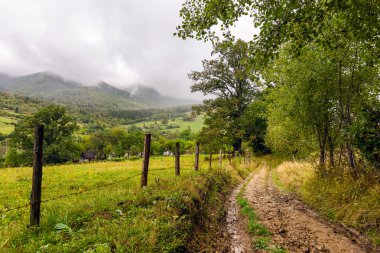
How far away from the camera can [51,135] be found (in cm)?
5712

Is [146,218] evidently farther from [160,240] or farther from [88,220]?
[88,220]

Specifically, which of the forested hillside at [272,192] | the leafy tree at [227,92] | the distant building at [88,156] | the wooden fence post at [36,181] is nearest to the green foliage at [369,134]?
the forested hillside at [272,192]

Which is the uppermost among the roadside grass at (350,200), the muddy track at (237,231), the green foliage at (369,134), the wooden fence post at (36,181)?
the green foliage at (369,134)

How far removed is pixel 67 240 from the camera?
428 cm

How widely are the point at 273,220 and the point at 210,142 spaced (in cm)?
1919

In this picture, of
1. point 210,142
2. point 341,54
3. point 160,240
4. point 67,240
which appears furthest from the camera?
point 210,142

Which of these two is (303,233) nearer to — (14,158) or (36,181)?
(36,181)

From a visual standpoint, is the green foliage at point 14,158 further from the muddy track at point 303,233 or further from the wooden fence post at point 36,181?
the muddy track at point 303,233

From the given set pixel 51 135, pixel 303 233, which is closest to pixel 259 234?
pixel 303 233

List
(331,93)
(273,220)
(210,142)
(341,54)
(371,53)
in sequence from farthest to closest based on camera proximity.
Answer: (210,142) → (331,93) → (341,54) → (273,220) → (371,53)

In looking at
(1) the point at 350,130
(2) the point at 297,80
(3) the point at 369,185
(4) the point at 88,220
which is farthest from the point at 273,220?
(2) the point at 297,80

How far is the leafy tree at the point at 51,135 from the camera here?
53.1 metres

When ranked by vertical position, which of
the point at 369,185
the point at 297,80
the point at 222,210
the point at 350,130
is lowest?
the point at 222,210

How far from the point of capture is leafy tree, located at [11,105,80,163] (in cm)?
5306
